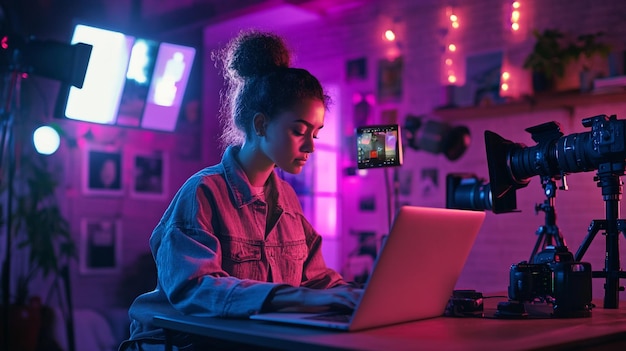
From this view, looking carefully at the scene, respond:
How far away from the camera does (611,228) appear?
1.85 metres

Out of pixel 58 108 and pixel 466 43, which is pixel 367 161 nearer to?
pixel 58 108

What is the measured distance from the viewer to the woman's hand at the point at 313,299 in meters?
1.27

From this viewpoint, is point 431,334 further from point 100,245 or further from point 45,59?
point 100,245

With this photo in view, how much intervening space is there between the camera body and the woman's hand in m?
0.50

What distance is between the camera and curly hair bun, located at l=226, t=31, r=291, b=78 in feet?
5.93

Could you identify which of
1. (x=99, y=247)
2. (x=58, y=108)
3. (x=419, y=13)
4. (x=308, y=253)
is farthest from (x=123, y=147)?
(x=308, y=253)

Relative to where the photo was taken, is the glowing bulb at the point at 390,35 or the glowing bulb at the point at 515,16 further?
the glowing bulb at the point at 390,35

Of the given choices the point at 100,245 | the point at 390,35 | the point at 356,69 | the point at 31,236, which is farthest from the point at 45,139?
the point at 390,35

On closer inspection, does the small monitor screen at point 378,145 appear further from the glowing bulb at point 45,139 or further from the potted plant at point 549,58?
the glowing bulb at point 45,139

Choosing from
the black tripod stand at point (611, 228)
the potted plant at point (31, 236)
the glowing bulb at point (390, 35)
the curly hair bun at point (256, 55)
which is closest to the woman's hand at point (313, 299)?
the curly hair bun at point (256, 55)

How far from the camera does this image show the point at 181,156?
5.43 meters

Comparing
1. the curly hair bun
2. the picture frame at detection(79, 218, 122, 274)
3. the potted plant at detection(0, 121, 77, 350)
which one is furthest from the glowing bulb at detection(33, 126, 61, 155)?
the curly hair bun

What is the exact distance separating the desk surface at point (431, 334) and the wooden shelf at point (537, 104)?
252 centimetres

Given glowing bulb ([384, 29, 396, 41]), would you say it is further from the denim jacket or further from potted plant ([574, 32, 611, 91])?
the denim jacket
